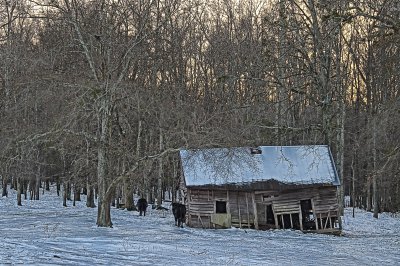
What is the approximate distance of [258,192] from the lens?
30.5m

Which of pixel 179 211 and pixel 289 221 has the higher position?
pixel 179 211

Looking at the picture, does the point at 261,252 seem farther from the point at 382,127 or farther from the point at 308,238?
the point at 308,238

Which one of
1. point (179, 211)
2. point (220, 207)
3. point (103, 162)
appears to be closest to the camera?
point (103, 162)

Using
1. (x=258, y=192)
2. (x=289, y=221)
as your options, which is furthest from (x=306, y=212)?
(x=258, y=192)

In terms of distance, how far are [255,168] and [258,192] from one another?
4.30 ft

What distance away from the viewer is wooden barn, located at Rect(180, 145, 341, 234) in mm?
30141

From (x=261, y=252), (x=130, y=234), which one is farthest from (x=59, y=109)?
(x=261, y=252)

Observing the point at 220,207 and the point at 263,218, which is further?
the point at 220,207

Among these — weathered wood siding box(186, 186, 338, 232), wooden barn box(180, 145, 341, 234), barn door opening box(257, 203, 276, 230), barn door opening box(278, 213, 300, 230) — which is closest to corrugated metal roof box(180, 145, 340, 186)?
wooden barn box(180, 145, 341, 234)

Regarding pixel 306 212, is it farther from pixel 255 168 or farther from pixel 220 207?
pixel 220 207

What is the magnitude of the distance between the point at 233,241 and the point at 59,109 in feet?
30.5

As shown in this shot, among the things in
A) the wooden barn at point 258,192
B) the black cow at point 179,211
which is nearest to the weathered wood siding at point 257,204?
the wooden barn at point 258,192

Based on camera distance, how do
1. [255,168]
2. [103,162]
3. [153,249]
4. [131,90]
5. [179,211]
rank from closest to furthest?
[153,249], [131,90], [103,162], [179,211], [255,168]

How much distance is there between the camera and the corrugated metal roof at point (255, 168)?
3019cm
